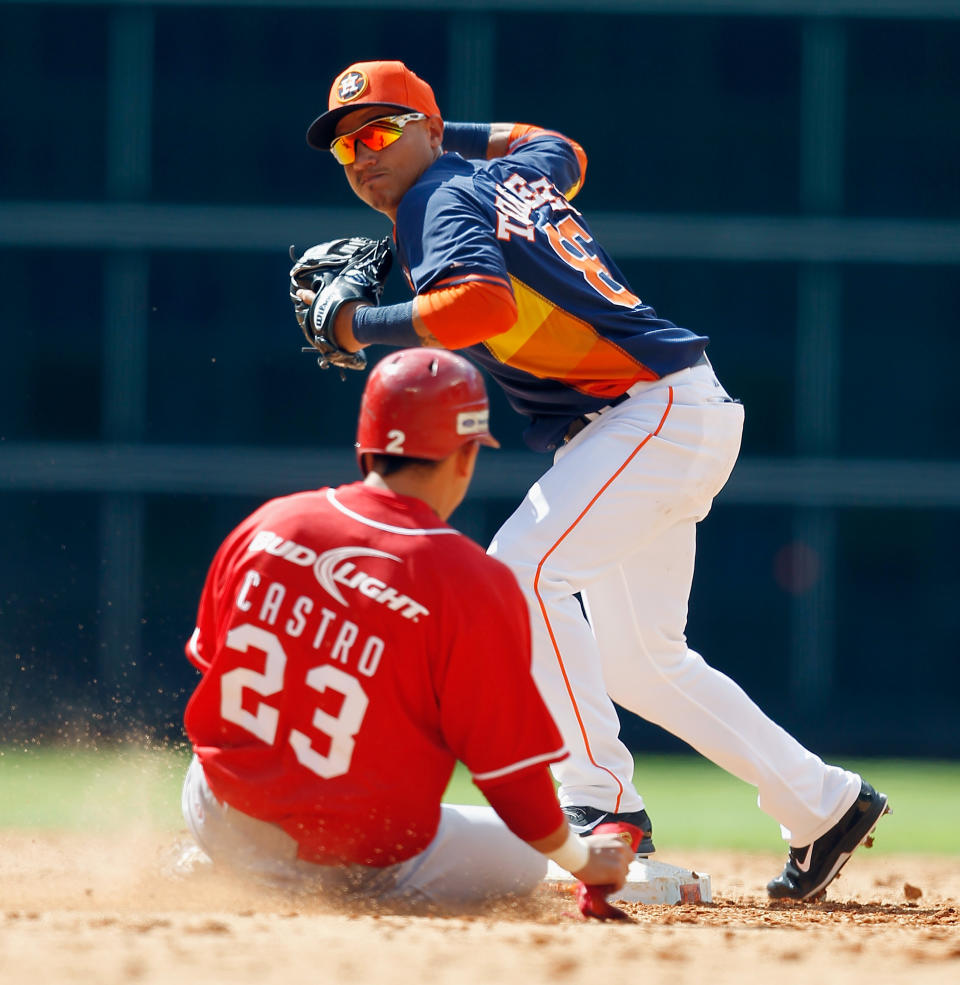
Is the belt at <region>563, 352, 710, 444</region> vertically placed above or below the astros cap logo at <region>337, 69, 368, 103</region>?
below

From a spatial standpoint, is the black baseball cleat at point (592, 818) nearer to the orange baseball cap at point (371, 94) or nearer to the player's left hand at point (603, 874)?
the player's left hand at point (603, 874)

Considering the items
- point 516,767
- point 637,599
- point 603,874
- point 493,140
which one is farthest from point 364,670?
→ point 493,140

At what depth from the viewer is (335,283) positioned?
4.19 meters

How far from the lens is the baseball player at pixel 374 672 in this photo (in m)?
2.97

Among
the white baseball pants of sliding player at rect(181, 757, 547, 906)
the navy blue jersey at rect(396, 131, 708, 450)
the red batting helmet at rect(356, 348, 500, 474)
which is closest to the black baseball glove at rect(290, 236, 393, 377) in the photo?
the navy blue jersey at rect(396, 131, 708, 450)

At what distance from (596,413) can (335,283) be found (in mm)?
817

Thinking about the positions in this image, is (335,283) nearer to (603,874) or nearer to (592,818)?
(592,818)

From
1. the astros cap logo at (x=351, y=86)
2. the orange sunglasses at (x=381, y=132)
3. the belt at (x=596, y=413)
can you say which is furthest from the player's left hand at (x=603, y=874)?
the astros cap logo at (x=351, y=86)

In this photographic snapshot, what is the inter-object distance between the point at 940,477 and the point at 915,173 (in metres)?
2.92

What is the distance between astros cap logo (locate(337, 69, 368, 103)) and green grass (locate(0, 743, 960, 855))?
2.44 m

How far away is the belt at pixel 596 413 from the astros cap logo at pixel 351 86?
1.09m

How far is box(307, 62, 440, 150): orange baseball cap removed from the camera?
4215mm

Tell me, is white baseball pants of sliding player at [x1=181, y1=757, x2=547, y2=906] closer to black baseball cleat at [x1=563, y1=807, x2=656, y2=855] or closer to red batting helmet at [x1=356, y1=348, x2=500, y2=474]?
black baseball cleat at [x1=563, y1=807, x2=656, y2=855]

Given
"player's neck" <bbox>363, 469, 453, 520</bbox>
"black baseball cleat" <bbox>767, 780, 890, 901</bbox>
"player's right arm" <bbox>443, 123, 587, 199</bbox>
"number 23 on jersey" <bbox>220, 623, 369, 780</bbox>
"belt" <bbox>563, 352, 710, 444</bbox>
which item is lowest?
"black baseball cleat" <bbox>767, 780, 890, 901</bbox>
